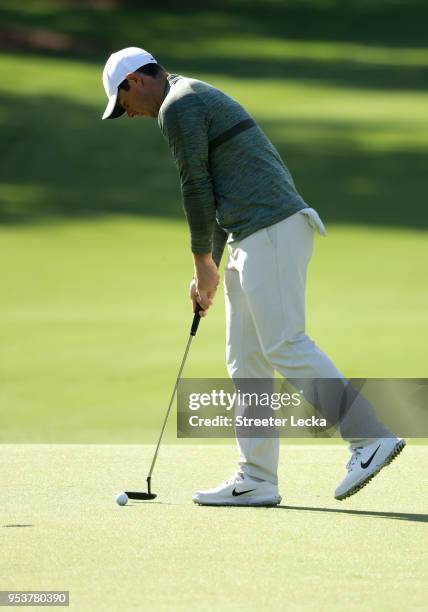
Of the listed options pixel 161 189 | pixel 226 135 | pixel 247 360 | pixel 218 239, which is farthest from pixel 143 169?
pixel 226 135

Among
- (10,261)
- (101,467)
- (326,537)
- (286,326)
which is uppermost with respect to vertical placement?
(286,326)

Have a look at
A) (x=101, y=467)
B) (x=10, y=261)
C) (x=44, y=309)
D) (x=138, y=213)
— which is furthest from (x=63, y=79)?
(x=101, y=467)

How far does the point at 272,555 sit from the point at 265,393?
1.15 metres

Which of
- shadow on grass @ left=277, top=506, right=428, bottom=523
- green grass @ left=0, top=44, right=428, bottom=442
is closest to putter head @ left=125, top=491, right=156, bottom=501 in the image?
shadow on grass @ left=277, top=506, right=428, bottom=523

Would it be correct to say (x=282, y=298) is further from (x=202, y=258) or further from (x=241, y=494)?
(x=241, y=494)

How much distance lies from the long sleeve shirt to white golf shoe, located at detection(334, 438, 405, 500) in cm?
89

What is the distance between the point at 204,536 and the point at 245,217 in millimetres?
1206

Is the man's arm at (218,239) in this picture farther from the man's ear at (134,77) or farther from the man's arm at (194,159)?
the man's ear at (134,77)

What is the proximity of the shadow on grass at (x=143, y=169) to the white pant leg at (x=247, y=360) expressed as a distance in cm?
1112

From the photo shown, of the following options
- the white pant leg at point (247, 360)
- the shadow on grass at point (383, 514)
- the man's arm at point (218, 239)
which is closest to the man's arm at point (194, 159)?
the white pant leg at point (247, 360)

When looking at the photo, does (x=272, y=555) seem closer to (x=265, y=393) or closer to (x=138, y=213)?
(x=265, y=393)

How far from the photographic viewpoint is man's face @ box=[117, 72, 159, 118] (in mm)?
5371

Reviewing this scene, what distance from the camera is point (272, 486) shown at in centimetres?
550

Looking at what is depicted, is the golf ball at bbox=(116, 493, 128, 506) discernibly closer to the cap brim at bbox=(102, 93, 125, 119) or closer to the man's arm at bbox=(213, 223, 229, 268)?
the man's arm at bbox=(213, 223, 229, 268)
